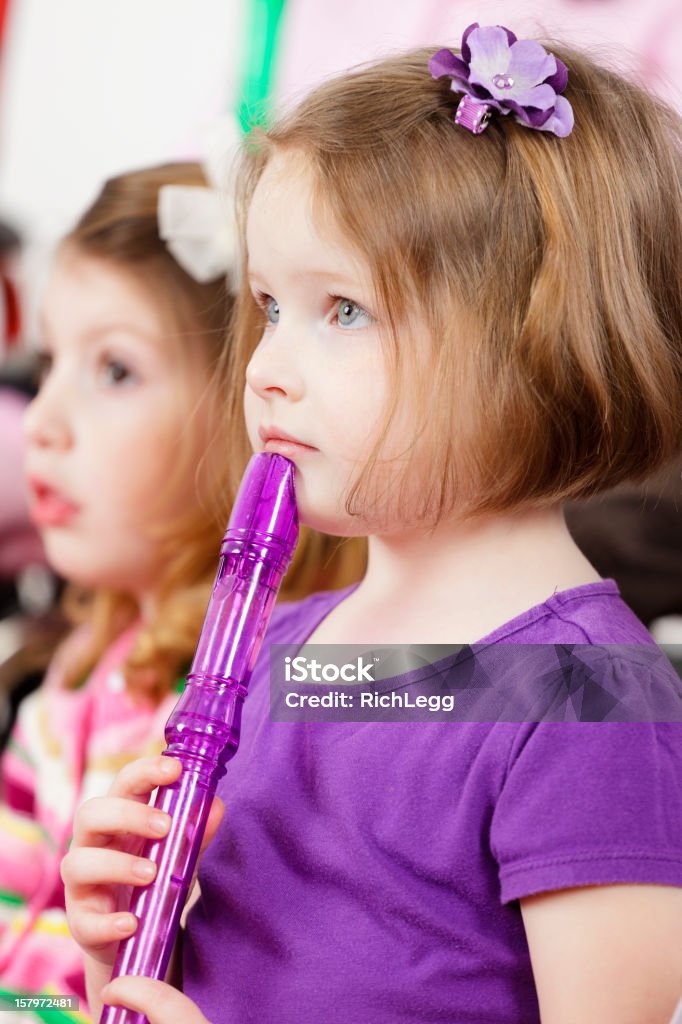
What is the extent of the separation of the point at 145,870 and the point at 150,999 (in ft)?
0.17

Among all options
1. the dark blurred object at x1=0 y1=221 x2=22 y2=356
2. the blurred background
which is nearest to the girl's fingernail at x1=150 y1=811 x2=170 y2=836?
the blurred background

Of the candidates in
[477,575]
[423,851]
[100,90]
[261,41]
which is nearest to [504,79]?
[477,575]

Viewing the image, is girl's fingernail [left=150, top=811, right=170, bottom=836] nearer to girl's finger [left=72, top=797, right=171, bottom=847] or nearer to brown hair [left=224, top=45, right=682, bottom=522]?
girl's finger [left=72, top=797, right=171, bottom=847]

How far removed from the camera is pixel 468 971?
1.72ft

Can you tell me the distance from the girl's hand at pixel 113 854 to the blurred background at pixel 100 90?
0.51 metres

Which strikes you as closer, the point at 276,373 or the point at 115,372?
the point at 276,373

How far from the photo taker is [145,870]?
1.69 ft

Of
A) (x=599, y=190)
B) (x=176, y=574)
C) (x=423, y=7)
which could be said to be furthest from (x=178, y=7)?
(x=599, y=190)

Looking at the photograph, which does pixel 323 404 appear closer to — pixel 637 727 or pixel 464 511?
pixel 464 511

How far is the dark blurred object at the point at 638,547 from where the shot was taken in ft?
2.63

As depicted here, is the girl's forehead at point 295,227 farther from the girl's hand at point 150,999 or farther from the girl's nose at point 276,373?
the girl's hand at point 150,999

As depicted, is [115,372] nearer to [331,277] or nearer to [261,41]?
[331,277]

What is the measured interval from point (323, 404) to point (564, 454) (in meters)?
0.11

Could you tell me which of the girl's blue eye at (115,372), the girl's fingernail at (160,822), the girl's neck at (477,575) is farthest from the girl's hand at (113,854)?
A: the girl's blue eye at (115,372)
